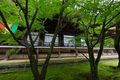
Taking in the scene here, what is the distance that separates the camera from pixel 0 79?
154 inches

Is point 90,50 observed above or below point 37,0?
below

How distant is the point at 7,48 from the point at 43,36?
517 centimetres

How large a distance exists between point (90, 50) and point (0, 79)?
244 inches

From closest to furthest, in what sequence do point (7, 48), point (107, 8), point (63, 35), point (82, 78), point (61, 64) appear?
point (107, 8)
point (82, 78)
point (61, 64)
point (7, 48)
point (63, 35)

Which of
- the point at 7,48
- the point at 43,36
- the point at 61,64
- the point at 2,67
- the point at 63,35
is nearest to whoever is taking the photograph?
the point at 2,67

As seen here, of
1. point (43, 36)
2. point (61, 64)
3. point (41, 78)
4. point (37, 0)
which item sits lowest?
point (61, 64)

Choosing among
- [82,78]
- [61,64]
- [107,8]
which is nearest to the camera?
[107,8]

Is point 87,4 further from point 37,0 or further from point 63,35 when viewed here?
point 63,35

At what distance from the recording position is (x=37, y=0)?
260 centimetres

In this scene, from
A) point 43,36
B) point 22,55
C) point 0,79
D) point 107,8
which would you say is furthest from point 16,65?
point 107,8

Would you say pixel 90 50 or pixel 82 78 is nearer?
pixel 90 50

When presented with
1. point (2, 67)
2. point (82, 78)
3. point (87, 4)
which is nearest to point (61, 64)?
point (82, 78)

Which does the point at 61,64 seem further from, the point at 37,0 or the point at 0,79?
the point at 37,0

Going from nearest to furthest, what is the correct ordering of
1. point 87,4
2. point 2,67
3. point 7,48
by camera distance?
point 87,4, point 2,67, point 7,48
